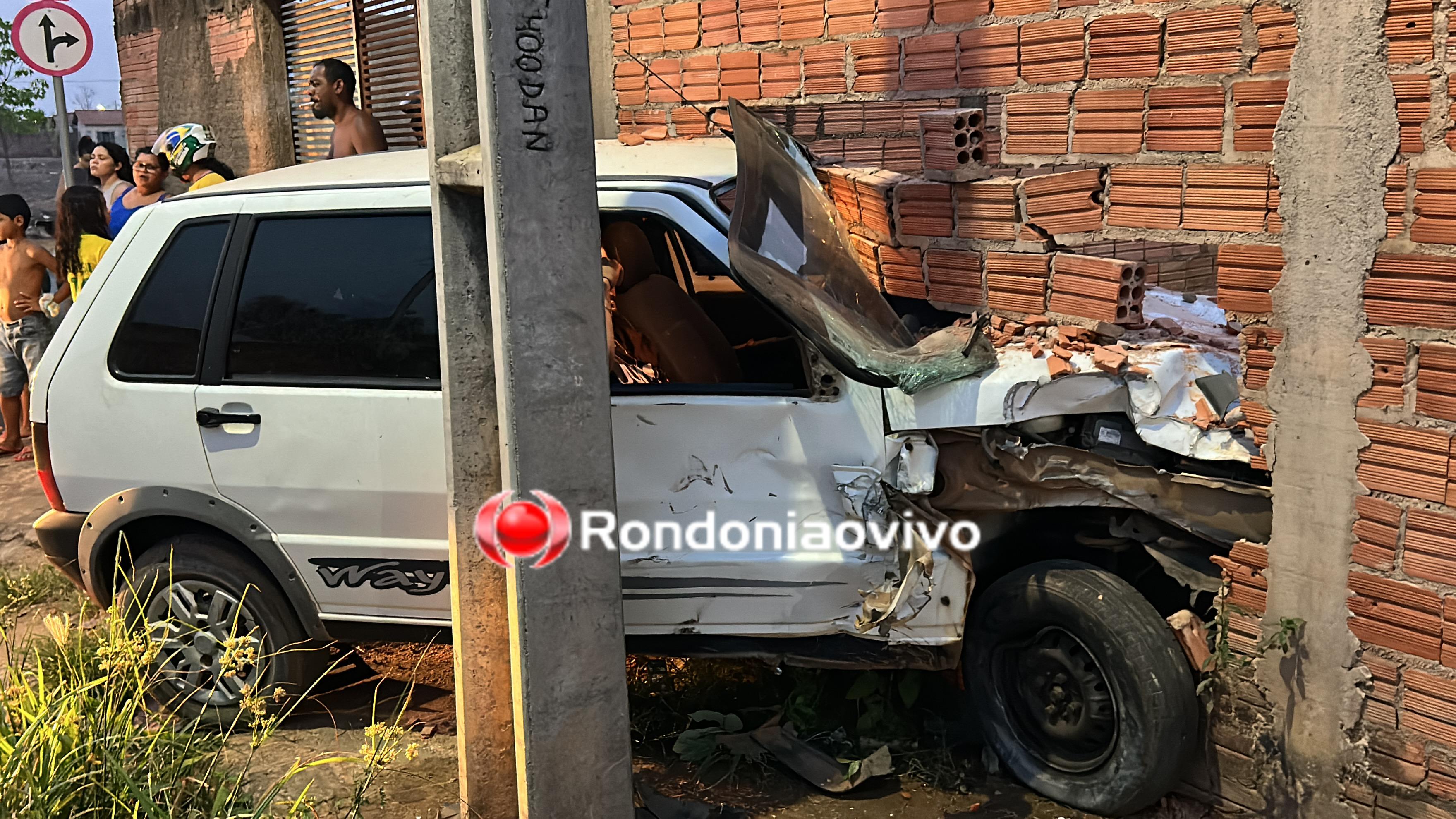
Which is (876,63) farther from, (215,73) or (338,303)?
(215,73)

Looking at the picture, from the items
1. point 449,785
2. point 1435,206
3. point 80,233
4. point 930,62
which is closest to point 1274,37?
point 1435,206

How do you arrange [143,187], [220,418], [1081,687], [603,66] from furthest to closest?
[143,187] < [603,66] < [220,418] < [1081,687]

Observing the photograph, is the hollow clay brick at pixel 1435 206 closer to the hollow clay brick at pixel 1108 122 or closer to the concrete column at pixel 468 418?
the hollow clay brick at pixel 1108 122

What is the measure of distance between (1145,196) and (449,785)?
284 centimetres

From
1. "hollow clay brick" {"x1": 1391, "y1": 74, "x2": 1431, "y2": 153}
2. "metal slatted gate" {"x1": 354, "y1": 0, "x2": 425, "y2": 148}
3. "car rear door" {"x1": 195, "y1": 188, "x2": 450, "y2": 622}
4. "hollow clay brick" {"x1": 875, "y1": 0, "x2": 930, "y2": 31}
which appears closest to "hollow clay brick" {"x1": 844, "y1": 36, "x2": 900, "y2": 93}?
"hollow clay brick" {"x1": 875, "y1": 0, "x2": 930, "y2": 31}

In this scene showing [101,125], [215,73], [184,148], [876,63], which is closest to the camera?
[876,63]

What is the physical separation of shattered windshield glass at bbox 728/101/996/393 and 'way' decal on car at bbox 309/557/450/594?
139cm

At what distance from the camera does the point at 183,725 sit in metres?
4.09

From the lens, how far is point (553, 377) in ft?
9.20

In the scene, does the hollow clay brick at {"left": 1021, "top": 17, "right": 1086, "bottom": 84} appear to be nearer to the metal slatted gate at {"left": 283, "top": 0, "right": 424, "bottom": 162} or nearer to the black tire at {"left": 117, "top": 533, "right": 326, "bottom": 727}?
the black tire at {"left": 117, "top": 533, "right": 326, "bottom": 727}

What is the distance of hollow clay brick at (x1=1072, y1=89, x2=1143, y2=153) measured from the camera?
11.5 ft

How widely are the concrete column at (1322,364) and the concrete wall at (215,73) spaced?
9562 millimetres

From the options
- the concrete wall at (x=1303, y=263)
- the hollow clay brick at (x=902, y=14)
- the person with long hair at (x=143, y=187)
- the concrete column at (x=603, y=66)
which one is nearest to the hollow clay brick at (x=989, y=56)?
the concrete wall at (x=1303, y=263)

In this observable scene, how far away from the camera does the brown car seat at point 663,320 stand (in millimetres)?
3756
